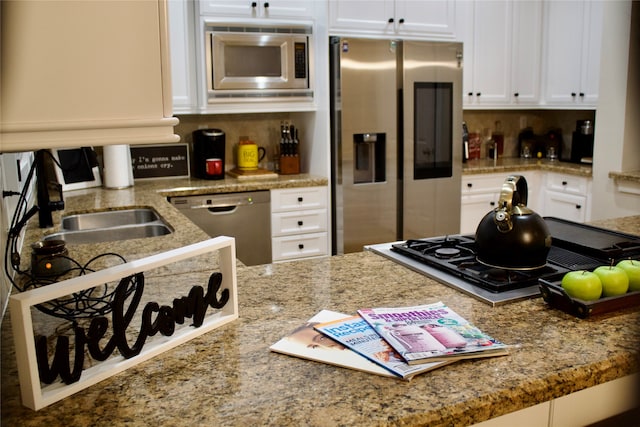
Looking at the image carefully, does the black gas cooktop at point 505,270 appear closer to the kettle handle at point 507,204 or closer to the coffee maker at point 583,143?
the kettle handle at point 507,204

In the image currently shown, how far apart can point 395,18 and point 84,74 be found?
3608 mm

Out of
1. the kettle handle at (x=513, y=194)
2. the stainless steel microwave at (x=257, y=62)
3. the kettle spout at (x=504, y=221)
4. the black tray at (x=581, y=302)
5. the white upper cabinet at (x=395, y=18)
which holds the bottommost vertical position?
the black tray at (x=581, y=302)

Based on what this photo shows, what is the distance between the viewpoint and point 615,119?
408cm

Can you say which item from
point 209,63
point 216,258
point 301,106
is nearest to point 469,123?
point 301,106

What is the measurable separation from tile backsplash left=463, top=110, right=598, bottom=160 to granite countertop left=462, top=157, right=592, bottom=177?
37 cm

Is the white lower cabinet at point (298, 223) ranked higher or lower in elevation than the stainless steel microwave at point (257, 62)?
lower

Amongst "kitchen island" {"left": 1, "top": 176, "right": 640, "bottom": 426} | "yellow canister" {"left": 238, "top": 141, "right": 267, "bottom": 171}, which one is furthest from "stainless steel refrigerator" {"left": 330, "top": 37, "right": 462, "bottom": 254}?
"kitchen island" {"left": 1, "top": 176, "right": 640, "bottom": 426}

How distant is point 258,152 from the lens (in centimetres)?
434

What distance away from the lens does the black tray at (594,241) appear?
1775 millimetres

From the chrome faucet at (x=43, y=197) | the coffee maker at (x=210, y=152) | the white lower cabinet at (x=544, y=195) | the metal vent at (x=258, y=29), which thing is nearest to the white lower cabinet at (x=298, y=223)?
the coffee maker at (x=210, y=152)

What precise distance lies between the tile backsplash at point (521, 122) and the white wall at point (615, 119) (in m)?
0.91

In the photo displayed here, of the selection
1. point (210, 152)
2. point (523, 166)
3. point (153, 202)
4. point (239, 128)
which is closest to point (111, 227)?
point (153, 202)

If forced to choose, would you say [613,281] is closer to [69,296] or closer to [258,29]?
[69,296]

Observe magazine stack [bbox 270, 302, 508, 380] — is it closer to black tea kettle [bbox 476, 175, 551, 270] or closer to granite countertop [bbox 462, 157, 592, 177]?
black tea kettle [bbox 476, 175, 551, 270]
